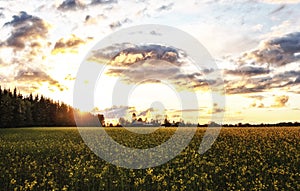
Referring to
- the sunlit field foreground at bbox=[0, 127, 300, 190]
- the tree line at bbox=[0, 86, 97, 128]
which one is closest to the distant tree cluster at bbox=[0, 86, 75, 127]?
the tree line at bbox=[0, 86, 97, 128]

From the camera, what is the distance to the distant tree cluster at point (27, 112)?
300 ft

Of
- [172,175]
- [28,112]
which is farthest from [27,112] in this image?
[172,175]

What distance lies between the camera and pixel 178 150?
78.3 feet

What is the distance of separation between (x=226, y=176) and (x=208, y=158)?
4.38 metres

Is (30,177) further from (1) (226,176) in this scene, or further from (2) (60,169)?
(1) (226,176)

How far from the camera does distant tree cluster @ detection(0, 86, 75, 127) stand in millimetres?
91500

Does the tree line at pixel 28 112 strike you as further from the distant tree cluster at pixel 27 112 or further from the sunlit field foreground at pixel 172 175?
the sunlit field foreground at pixel 172 175

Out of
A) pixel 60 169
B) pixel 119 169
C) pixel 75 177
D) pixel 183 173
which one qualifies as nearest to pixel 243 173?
pixel 183 173

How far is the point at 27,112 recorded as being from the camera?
332 ft

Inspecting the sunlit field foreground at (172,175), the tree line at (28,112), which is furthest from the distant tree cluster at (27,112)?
the sunlit field foreground at (172,175)

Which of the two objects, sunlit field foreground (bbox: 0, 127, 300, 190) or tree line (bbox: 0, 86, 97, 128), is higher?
tree line (bbox: 0, 86, 97, 128)

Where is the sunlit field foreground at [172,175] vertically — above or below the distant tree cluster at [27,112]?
below

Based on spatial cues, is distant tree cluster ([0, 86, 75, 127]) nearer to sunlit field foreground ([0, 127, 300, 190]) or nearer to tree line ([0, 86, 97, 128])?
tree line ([0, 86, 97, 128])

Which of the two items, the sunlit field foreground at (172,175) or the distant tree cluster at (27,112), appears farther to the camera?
the distant tree cluster at (27,112)
